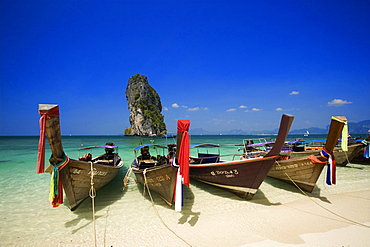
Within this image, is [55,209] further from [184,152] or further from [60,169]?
[184,152]

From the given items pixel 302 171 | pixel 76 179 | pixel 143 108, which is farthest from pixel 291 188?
pixel 143 108

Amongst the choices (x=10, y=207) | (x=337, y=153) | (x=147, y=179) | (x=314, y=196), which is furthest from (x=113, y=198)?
(x=337, y=153)

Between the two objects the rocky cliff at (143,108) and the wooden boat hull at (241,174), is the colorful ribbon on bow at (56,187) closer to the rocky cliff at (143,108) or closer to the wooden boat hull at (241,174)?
the wooden boat hull at (241,174)

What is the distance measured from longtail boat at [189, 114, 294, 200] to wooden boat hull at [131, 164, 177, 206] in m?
2.09

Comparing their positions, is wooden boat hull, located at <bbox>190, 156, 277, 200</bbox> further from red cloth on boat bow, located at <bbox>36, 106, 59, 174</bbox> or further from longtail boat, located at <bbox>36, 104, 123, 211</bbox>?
red cloth on boat bow, located at <bbox>36, 106, 59, 174</bbox>

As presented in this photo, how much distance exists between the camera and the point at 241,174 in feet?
21.1

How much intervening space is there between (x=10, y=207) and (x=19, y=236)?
268 cm

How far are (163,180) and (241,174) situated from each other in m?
2.73

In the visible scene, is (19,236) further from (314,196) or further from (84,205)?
(314,196)

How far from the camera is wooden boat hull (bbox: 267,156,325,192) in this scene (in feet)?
22.8

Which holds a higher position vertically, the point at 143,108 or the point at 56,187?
the point at 143,108

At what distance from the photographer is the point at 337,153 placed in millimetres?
12664

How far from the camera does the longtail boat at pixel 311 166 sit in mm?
6097

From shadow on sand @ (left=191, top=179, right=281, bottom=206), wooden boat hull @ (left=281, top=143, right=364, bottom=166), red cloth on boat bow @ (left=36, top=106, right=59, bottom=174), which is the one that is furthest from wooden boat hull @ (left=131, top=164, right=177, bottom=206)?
wooden boat hull @ (left=281, top=143, right=364, bottom=166)
